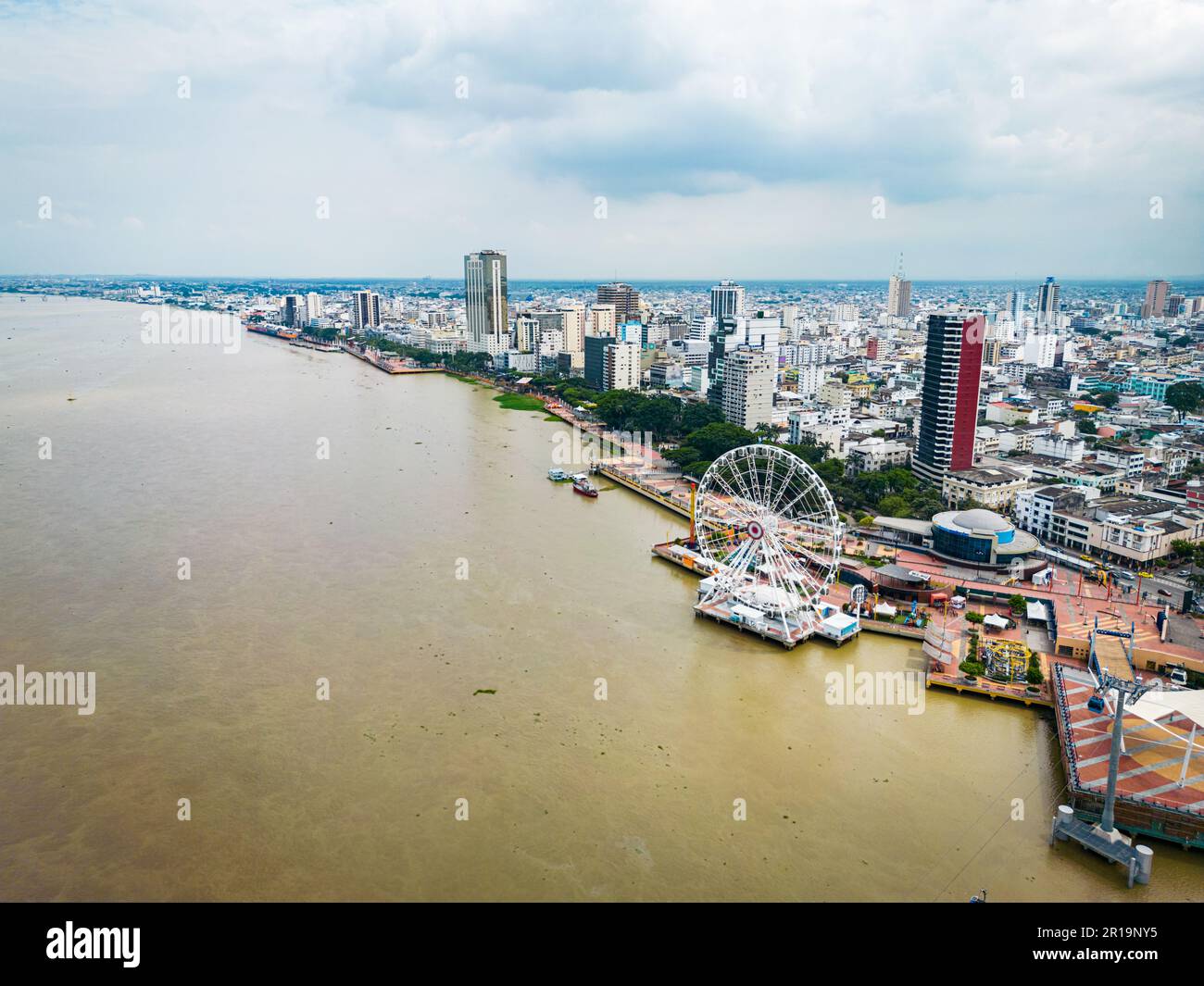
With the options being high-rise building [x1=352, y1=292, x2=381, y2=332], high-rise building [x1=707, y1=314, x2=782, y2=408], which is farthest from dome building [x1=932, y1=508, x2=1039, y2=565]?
high-rise building [x1=352, y1=292, x2=381, y2=332]

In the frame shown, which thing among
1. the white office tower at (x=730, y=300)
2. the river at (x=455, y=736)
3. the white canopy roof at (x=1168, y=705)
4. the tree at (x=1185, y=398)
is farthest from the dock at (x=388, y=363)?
the white canopy roof at (x=1168, y=705)

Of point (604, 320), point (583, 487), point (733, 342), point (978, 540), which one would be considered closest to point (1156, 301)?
point (604, 320)

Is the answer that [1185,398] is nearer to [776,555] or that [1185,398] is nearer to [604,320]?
[776,555]

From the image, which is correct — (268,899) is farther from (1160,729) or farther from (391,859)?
(1160,729)

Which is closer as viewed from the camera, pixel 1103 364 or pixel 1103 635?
pixel 1103 635

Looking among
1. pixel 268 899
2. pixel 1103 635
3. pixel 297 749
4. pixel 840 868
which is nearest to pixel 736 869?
pixel 840 868

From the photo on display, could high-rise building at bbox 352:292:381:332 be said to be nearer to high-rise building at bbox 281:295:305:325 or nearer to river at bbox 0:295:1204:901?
high-rise building at bbox 281:295:305:325
